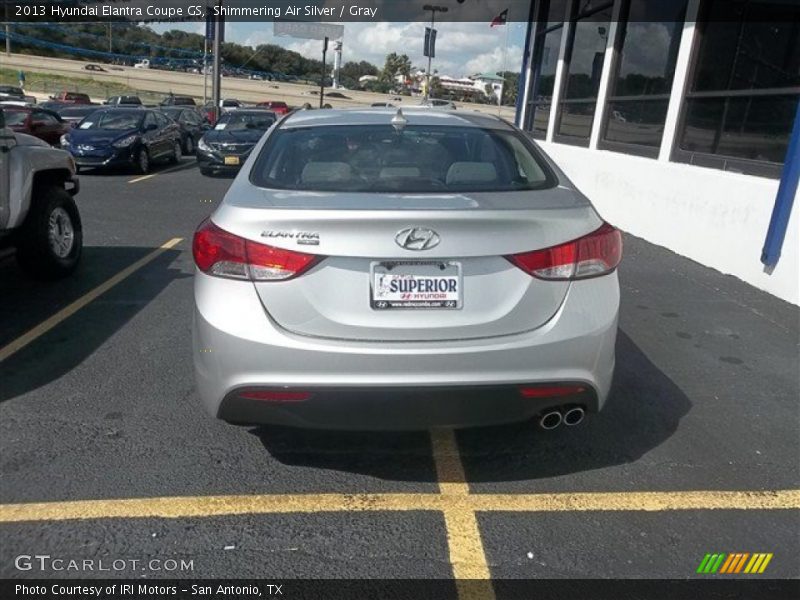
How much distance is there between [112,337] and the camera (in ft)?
14.4

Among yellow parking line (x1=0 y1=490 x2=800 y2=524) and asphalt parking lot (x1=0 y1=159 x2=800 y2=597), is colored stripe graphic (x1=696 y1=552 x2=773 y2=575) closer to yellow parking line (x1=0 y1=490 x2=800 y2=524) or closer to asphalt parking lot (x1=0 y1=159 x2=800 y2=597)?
asphalt parking lot (x1=0 y1=159 x2=800 y2=597)

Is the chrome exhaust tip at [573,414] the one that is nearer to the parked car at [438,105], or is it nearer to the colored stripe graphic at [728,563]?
the colored stripe graphic at [728,563]

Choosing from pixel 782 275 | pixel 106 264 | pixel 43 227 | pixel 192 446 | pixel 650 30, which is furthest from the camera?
pixel 650 30

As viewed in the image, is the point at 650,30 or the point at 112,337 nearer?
the point at 112,337

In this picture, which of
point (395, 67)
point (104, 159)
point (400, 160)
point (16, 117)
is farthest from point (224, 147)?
point (395, 67)

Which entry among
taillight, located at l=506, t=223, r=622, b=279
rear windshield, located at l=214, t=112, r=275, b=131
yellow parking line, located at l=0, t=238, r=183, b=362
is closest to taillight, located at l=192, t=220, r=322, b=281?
taillight, located at l=506, t=223, r=622, b=279

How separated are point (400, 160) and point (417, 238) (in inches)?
34.4

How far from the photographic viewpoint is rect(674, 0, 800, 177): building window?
21.7ft

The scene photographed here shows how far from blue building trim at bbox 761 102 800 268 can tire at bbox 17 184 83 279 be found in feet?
21.3

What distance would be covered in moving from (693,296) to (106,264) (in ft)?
19.0

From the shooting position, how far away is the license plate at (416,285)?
2.36 metres

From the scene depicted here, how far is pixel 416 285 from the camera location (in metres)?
2.37

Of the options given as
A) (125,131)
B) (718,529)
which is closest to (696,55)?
(718,529)
